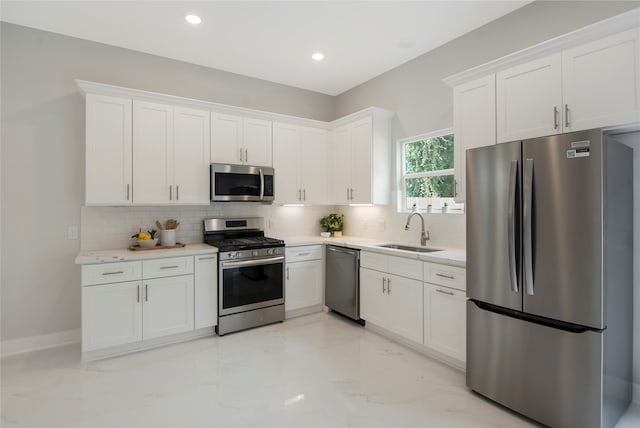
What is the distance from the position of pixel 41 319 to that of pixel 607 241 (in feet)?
15.4

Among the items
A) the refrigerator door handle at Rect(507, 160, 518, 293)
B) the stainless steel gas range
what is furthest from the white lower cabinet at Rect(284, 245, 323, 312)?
the refrigerator door handle at Rect(507, 160, 518, 293)

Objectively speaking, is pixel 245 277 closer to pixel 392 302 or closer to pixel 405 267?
pixel 392 302

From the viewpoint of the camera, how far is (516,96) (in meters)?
2.47

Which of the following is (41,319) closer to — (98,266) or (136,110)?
(98,266)

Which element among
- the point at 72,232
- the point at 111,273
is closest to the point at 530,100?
the point at 111,273

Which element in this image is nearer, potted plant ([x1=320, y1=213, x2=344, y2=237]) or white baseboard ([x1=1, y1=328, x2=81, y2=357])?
white baseboard ([x1=1, y1=328, x2=81, y2=357])

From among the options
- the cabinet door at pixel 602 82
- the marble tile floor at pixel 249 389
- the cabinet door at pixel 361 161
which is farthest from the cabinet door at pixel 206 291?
the cabinet door at pixel 602 82

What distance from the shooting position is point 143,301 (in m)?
3.14

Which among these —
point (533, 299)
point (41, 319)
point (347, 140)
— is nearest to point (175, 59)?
point (347, 140)

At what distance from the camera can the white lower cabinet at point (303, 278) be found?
13.3 ft

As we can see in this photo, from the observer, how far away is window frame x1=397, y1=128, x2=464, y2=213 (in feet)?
11.7

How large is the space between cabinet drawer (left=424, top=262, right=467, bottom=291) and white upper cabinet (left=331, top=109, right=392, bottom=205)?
129 centimetres

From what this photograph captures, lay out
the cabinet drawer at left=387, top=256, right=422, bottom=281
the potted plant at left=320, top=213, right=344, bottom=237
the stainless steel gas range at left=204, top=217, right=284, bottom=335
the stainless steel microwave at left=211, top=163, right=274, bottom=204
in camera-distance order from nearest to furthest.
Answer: the cabinet drawer at left=387, top=256, right=422, bottom=281 → the stainless steel gas range at left=204, top=217, right=284, bottom=335 → the stainless steel microwave at left=211, top=163, right=274, bottom=204 → the potted plant at left=320, top=213, right=344, bottom=237

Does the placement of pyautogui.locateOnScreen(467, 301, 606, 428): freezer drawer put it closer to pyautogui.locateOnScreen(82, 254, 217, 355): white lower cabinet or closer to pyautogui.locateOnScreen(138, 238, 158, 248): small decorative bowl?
pyautogui.locateOnScreen(82, 254, 217, 355): white lower cabinet
